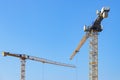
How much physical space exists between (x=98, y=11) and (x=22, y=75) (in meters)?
68.8

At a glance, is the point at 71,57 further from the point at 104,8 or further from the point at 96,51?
the point at 104,8

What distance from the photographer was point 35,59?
169 meters

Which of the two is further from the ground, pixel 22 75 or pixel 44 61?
pixel 44 61

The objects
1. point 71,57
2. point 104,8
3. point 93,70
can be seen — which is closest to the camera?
point 104,8

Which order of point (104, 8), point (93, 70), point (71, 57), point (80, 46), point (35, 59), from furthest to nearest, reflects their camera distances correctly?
point (35, 59)
point (71, 57)
point (80, 46)
point (93, 70)
point (104, 8)

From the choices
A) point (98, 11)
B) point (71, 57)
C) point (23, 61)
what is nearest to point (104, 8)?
point (98, 11)

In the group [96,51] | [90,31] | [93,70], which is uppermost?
[90,31]

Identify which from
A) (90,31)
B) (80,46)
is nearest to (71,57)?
(80,46)

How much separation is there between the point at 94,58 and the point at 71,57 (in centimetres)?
5072

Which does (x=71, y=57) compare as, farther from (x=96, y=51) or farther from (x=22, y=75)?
(x=96, y=51)

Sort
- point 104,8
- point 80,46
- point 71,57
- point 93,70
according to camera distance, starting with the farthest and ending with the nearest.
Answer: point 71,57 < point 80,46 < point 93,70 < point 104,8

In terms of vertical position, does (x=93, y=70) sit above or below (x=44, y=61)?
below

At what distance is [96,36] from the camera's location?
106m

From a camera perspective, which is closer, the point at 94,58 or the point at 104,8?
the point at 104,8
